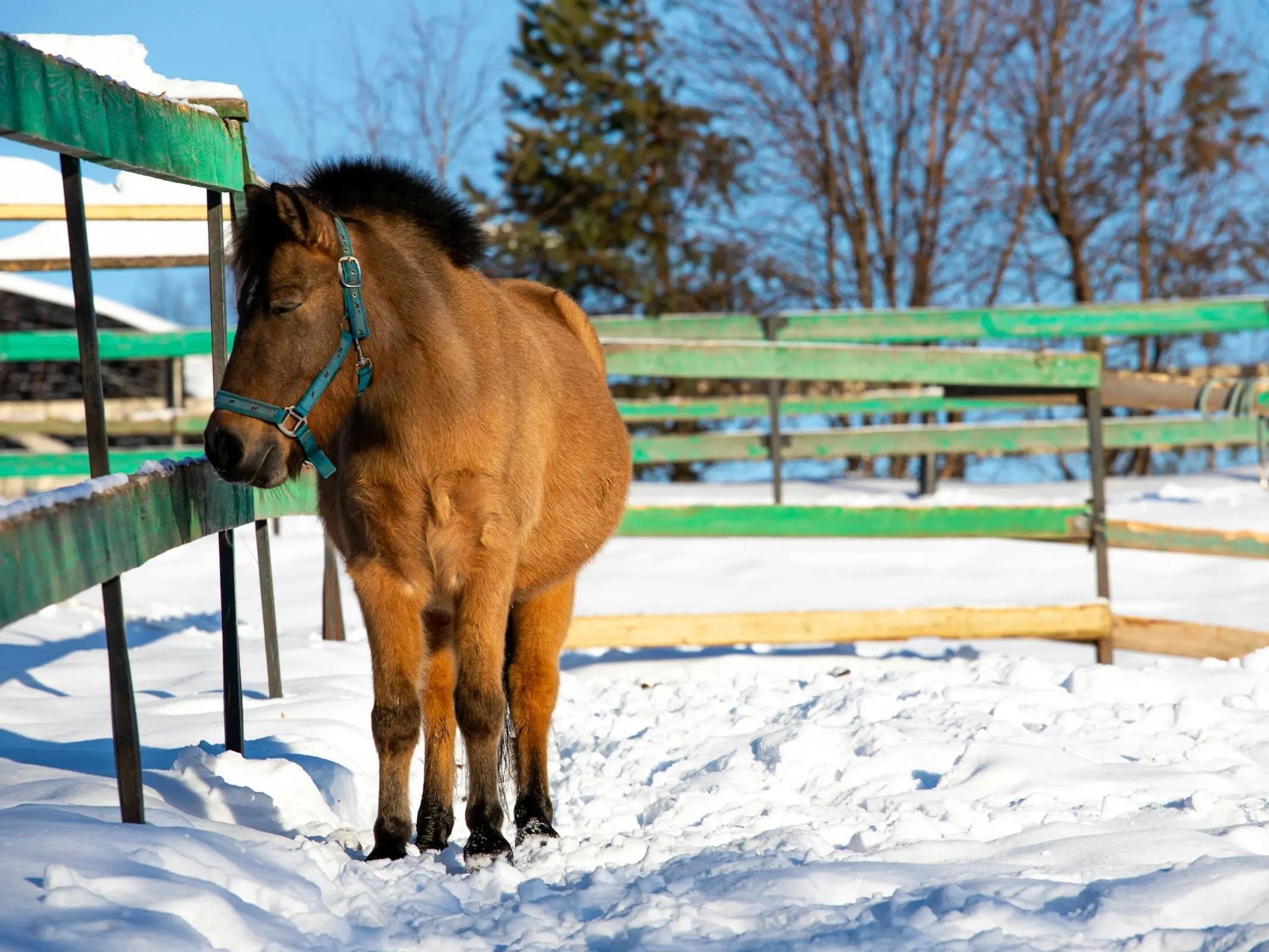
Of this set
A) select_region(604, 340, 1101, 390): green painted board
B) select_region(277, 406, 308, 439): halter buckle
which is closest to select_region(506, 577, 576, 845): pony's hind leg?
select_region(277, 406, 308, 439): halter buckle

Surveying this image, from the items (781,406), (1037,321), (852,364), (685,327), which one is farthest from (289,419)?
(781,406)

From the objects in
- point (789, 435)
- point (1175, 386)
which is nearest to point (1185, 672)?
point (1175, 386)

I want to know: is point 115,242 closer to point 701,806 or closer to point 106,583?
point 106,583

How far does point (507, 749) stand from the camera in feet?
13.8

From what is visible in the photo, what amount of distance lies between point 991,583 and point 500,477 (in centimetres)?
661

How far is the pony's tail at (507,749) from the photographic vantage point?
13.4 feet

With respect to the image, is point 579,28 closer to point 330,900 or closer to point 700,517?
point 700,517

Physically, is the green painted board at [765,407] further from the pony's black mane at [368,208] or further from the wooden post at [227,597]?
the pony's black mane at [368,208]

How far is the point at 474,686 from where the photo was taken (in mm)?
3605

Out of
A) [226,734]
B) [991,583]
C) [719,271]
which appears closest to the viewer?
[226,734]

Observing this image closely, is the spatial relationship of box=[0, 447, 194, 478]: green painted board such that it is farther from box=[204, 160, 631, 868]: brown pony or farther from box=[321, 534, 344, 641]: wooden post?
box=[204, 160, 631, 868]: brown pony

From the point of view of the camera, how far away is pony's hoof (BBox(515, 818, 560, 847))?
12.5 ft

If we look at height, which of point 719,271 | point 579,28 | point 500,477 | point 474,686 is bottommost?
point 474,686

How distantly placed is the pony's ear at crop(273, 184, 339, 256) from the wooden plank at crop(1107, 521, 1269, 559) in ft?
17.9
